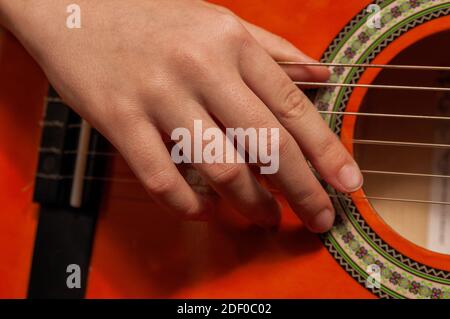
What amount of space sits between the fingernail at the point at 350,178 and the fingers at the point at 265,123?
3cm

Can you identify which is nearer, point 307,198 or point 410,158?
point 307,198

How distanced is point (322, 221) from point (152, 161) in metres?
0.23

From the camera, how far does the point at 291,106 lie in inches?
23.6

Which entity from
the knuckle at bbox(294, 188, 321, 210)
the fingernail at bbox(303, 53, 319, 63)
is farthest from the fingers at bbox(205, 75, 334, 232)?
the fingernail at bbox(303, 53, 319, 63)

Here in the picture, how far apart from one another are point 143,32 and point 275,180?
0.24 metres

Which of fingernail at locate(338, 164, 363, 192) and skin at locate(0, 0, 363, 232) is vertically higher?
skin at locate(0, 0, 363, 232)

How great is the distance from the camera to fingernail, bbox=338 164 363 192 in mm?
624

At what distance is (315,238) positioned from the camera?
682 mm

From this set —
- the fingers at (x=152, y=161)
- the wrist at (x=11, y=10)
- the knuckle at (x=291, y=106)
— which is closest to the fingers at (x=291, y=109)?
the knuckle at (x=291, y=106)

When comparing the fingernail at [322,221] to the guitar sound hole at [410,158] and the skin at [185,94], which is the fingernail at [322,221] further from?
the guitar sound hole at [410,158]

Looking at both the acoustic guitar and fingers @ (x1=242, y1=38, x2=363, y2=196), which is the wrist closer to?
the acoustic guitar

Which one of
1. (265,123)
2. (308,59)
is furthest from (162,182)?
(308,59)

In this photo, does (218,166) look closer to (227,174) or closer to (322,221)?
(227,174)
